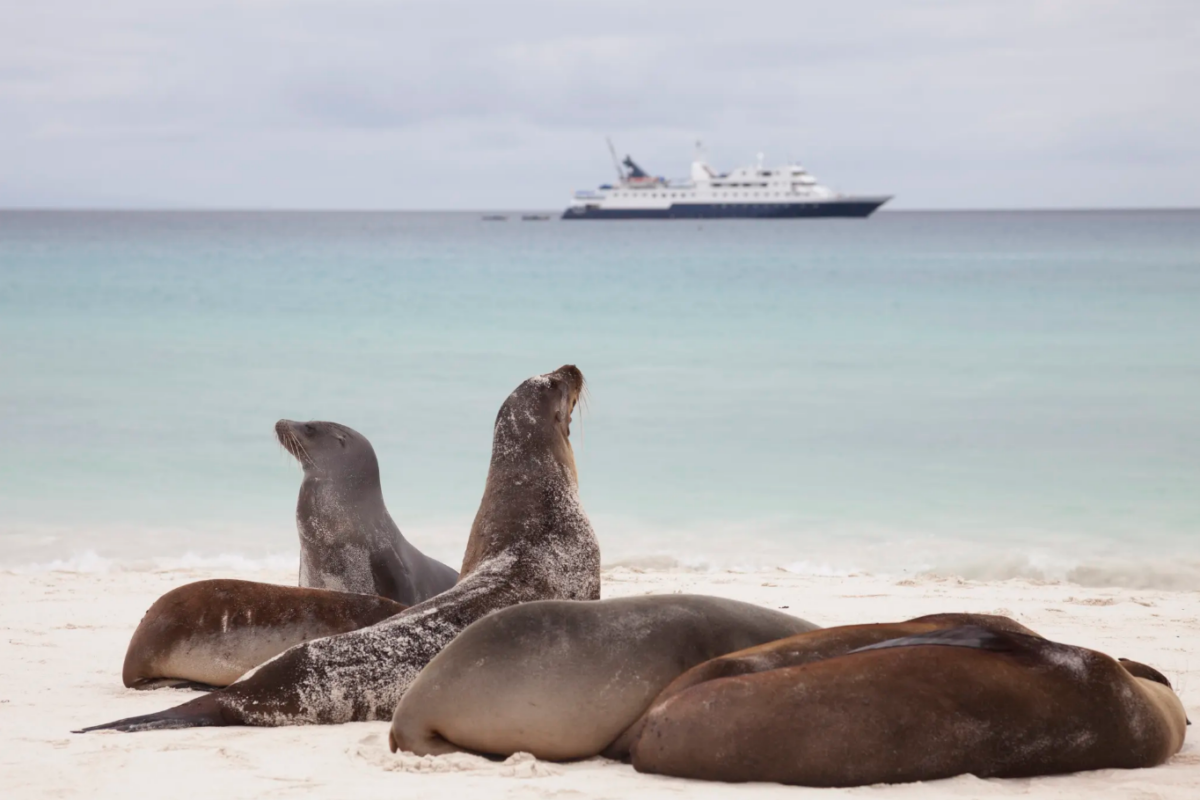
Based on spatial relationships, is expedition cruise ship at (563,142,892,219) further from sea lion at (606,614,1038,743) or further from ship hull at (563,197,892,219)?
sea lion at (606,614,1038,743)

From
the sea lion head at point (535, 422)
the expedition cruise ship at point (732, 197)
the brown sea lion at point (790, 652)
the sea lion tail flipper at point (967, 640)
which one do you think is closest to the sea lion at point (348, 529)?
the sea lion head at point (535, 422)

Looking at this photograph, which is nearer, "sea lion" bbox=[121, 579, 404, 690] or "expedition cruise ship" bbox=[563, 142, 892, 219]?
"sea lion" bbox=[121, 579, 404, 690]

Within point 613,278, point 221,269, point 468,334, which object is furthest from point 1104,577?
point 221,269

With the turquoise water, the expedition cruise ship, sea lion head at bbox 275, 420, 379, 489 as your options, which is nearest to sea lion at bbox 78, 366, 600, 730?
sea lion head at bbox 275, 420, 379, 489

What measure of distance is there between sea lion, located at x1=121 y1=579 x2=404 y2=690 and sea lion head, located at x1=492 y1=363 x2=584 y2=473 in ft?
2.29

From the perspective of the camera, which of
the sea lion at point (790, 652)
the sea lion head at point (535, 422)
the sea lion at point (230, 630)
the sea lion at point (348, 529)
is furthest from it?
the sea lion at point (348, 529)

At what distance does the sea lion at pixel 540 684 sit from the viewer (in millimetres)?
3729

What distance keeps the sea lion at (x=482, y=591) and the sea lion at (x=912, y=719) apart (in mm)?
999

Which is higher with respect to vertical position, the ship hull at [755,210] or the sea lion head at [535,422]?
the ship hull at [755,210]

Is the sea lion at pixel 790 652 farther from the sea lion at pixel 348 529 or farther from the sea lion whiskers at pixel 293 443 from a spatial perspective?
the sea lion whiskers at pixel 293 443

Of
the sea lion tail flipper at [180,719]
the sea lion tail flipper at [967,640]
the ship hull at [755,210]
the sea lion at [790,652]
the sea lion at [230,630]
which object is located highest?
the ship hull at [755,210]

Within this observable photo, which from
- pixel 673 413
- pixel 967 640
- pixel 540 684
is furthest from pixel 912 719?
pixel 673 413

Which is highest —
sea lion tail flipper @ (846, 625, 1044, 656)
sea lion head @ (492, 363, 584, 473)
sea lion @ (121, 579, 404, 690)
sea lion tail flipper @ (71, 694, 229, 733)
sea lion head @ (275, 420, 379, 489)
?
sea lion head @ (492, 363, 584, 473)

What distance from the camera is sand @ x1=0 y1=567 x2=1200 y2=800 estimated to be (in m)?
3.44
